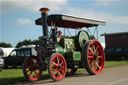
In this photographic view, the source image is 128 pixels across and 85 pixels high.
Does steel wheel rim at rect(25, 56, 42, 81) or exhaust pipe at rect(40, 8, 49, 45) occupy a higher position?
exhaust pipe at rect(40, 8, 49, 45)

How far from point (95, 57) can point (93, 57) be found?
97 mm

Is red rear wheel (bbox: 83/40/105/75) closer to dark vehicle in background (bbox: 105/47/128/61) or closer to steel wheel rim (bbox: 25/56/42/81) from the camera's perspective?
steel wheel rim (bbox: 25/56/42/81)

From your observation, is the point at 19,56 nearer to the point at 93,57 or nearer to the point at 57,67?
the point at 93,57

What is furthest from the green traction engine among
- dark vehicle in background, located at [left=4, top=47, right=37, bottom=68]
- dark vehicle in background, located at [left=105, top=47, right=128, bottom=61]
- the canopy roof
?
dark vehicle in background, located at [left=105, top=47, right=128, bottom=61]

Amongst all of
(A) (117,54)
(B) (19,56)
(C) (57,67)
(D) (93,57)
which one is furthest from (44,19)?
(A) (117,54)

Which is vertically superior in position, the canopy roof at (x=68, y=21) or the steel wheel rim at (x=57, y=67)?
the canopy roof at (x=68, y=21)

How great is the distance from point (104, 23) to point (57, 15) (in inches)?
124

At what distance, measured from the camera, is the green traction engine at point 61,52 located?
326 inches

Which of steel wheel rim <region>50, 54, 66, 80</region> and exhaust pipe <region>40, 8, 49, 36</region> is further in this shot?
exhaust pipe <region>40, 8, 49, 36</region>

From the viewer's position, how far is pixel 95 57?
32.5ft

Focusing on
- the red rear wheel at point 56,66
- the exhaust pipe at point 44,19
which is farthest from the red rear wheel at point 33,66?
the exhaust pipe at point 44,19

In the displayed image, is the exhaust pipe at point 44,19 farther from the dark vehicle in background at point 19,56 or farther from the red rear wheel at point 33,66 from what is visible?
the dark vehicle in background at point 19,56

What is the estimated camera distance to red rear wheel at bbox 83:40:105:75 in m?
9.30

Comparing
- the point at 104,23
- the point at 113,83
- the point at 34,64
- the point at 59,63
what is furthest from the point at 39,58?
the point at 104,23
